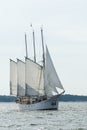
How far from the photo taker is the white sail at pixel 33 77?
11819 cm

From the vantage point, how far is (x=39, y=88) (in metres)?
119

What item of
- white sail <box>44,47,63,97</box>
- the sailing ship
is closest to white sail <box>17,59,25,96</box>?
the sailing ship

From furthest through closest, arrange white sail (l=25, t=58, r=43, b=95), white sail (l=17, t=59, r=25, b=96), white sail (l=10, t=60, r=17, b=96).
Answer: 1. white sail (l=10, t=60, r=17, b=96)
2. white sail (l=17, t=59, r=25, b=96)
3. white sail (l=25, t=58, r=43, b=95)

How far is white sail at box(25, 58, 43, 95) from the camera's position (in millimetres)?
118188

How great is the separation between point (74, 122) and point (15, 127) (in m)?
10.3

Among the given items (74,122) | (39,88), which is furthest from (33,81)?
(74,122)

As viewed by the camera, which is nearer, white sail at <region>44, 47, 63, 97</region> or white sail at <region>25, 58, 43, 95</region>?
white sail at <region>44, 47, 63, 97</region>

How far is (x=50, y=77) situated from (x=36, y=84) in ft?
24.8

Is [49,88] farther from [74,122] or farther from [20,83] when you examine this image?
[74,122]

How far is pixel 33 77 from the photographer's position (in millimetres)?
119250

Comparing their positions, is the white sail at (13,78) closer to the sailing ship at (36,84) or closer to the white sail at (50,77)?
the sailing ship at (36,84)

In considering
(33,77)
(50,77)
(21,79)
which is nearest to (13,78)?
(21,79)

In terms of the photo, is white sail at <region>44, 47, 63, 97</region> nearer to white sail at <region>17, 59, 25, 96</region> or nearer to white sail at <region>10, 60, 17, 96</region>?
white sail at <region>17, 59, 25, 96</region>

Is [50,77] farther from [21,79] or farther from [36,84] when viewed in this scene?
[21,79]
